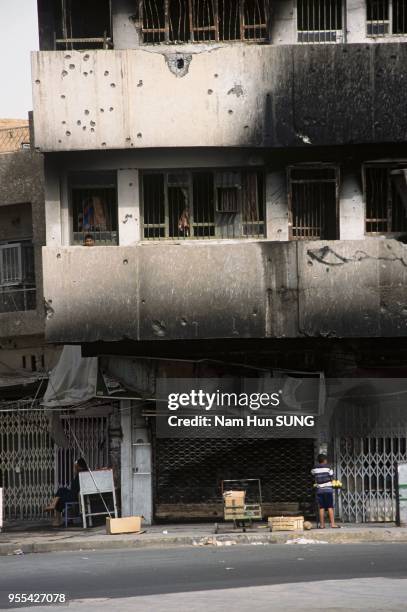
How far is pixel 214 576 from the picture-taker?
57.9 ft

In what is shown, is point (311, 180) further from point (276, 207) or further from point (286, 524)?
point (286, 524)

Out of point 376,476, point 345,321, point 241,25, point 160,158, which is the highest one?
point 241,25

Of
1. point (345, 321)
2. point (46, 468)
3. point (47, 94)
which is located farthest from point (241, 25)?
point (46, 468)

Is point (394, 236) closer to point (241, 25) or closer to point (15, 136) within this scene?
point (241, 25)

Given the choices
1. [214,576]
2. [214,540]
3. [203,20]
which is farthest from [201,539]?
[203,20]

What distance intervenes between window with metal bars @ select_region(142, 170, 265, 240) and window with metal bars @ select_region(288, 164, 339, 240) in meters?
0.63

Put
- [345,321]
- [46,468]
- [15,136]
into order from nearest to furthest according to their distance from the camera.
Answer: [345,321]
[46,468]
[15,136]

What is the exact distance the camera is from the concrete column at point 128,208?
1112 inches

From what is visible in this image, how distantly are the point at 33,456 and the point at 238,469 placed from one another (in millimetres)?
4782

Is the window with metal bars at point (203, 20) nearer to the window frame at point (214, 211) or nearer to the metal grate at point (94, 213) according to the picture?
the window frame at point (214, 211)

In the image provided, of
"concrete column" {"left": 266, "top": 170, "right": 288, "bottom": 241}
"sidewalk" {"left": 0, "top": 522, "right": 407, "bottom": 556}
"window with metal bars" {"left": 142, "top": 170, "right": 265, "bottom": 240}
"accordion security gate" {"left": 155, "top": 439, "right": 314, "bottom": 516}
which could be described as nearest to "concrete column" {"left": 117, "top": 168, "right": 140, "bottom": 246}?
"window with metal bars" {"left": 142, "top": 170, "right": 265, "bottom": 240}

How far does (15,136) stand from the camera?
1300 inches

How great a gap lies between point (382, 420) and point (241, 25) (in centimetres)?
825

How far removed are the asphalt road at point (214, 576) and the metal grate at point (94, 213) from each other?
24.0ft
